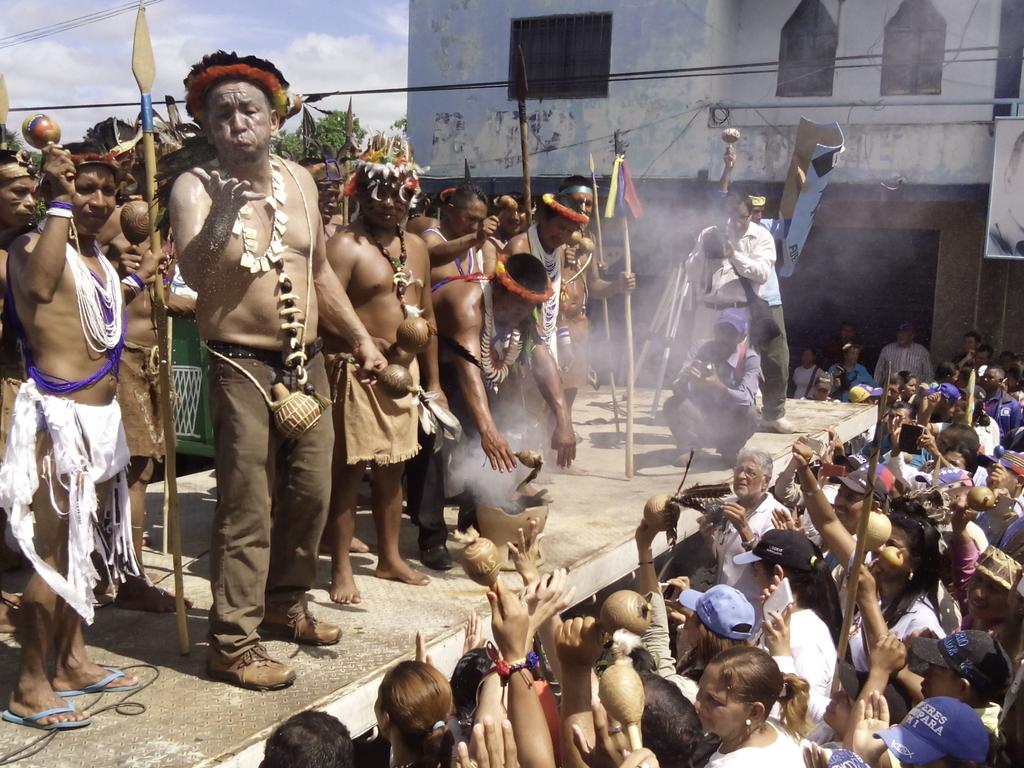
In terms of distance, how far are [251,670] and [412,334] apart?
5.13 ft

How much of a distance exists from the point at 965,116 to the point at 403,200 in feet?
41.5

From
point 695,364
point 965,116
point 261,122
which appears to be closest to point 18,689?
point 261,122

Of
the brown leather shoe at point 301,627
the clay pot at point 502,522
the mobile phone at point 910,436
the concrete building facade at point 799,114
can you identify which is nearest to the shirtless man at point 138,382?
the brown leather shoe at point 301,627

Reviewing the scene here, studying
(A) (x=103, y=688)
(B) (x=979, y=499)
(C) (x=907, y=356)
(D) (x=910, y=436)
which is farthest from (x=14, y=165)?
(C) (x=907, y=356)

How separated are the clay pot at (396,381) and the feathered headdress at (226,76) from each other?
1.15 m

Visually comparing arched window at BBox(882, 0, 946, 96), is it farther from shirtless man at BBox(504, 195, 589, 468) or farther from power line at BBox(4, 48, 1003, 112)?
shirtless man at BBox(504, 195, 589, 468)

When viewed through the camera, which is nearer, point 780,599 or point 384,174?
point 780,599

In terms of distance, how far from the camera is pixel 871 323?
16453 mm

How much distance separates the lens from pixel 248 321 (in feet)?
12.3

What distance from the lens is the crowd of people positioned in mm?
2762

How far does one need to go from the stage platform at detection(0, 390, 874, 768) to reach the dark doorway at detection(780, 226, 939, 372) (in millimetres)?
10536

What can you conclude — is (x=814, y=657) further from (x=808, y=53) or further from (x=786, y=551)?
(x=808, y=53)

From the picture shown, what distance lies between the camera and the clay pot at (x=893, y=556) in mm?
3980

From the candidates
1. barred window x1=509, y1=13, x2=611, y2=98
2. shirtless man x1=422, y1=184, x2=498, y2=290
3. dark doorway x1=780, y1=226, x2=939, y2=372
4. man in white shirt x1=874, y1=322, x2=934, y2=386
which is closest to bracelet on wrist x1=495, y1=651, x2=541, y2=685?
shirtless man x1=422, y1=184, x2=498, y2=290
